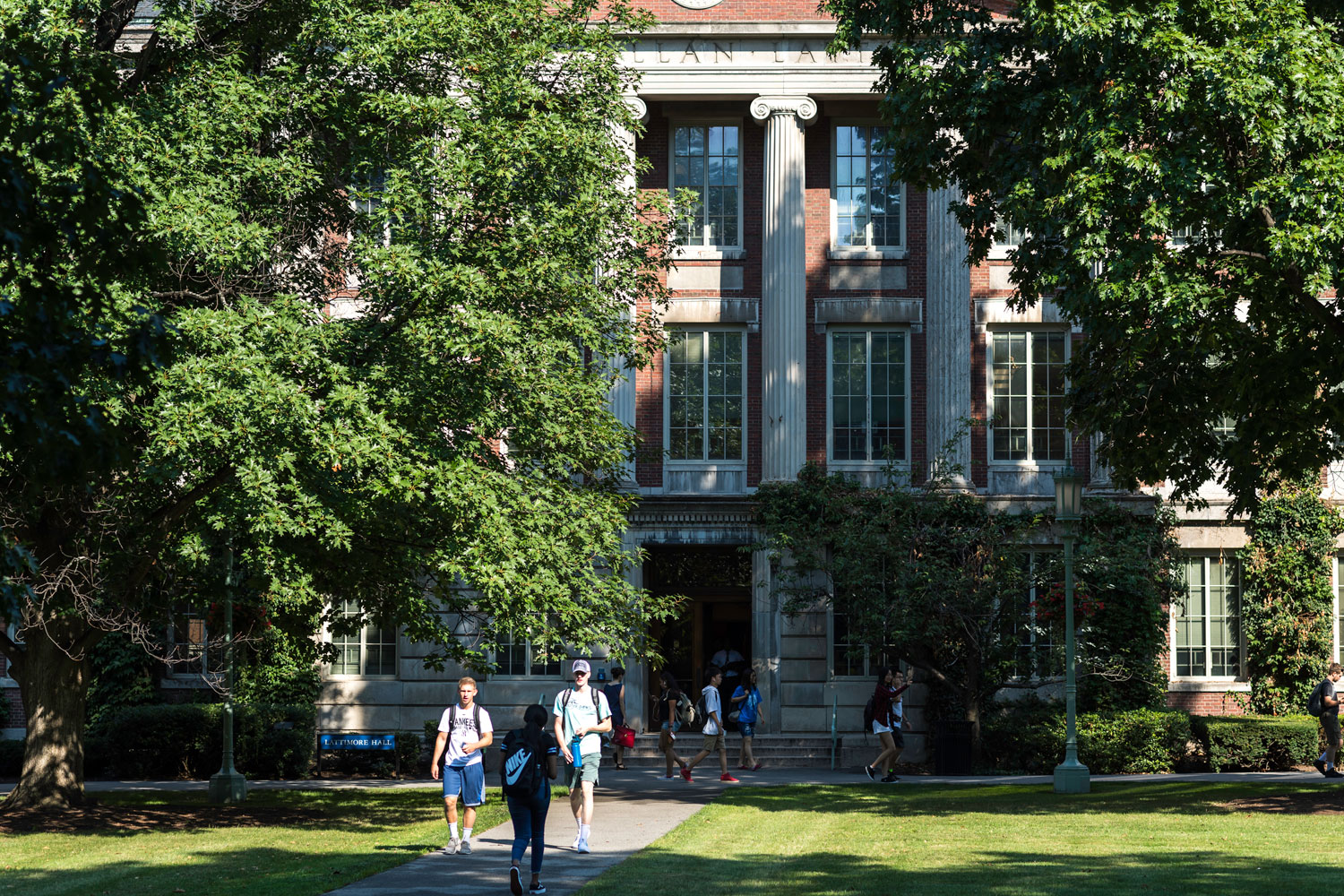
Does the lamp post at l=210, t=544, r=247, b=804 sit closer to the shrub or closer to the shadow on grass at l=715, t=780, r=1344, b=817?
the shadow on grass at l=715, t=780, r=1344, b=817

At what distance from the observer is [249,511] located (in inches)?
554

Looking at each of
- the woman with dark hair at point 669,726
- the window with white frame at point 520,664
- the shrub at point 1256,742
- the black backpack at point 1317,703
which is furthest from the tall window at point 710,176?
the black backpack at point 1317,703

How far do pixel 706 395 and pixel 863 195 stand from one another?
5.23m

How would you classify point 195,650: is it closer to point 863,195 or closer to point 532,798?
point 863,195

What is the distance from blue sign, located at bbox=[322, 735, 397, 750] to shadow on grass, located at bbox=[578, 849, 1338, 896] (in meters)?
12.5

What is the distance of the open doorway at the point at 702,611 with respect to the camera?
28.9 meters

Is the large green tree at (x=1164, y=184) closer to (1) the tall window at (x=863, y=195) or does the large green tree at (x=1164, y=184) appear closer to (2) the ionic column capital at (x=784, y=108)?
(2) the ionic column capital at (x=784, y=108)

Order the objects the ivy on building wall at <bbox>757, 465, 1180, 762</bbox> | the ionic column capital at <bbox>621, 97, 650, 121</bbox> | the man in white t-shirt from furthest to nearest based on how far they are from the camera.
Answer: the ionic column capital at <bbox>621, 97, 650, 121</bbox>
the ivy on building wall at <bbox>757, 465, 1180, 762</bbox>
the man in white t-shirt

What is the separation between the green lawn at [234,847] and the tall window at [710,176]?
13.3 metres

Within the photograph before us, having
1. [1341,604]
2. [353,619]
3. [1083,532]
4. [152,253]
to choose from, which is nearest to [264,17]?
[353,619]

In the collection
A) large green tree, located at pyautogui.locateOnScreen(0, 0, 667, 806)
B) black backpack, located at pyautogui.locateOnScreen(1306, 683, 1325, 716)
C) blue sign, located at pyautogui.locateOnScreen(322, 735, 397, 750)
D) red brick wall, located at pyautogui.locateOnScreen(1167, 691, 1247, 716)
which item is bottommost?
blue sign, located at pyautogui.locateOnScreen(322, 735, 397, 750)

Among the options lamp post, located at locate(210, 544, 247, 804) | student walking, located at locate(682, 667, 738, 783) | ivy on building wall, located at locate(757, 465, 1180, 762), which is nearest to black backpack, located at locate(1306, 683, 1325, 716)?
ivy on building wall, located at locate(757, 465, 1180, 762)

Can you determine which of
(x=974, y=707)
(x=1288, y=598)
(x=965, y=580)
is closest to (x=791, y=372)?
(x=965, y=580)

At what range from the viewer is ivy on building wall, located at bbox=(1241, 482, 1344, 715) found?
2717 centimetres
